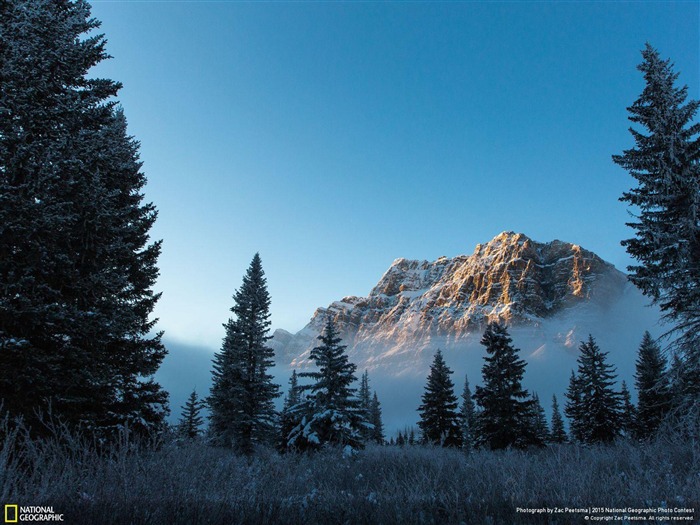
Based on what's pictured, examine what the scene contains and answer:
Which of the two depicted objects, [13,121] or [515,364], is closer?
[13,121]

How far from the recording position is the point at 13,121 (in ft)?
26.5


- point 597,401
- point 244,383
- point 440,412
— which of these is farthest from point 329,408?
point 597,401

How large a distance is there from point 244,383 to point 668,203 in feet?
84.0

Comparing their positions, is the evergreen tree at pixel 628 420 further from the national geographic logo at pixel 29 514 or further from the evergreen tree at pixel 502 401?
the national geographic logo at pixel 29 514

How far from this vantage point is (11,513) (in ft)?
12.0

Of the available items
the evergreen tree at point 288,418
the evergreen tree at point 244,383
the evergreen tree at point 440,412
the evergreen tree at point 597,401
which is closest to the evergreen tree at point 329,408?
the evergreen tree at point 288,418

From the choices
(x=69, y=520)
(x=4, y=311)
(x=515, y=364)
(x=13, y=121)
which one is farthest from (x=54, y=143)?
(x=515, y=364)

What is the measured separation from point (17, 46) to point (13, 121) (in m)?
1.93

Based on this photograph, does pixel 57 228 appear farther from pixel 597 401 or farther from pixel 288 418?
pixel 597 401

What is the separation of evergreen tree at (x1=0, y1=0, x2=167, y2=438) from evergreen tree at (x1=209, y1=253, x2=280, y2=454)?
49.6ft

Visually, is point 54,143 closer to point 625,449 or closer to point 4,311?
point 4,311

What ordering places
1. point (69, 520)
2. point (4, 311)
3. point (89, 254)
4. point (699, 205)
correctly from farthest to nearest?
point (699, 205)
point (89, 254)
point (4, 311)
point (69, 520)

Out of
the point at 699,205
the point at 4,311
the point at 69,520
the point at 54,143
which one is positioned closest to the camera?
the point at 69,520

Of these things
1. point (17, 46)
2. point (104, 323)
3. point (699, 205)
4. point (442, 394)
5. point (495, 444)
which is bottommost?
point (495, 444)
